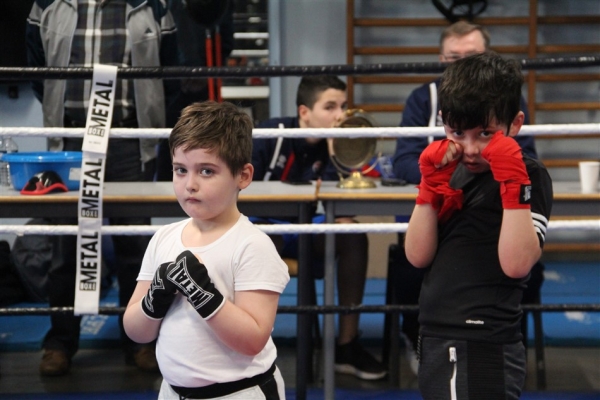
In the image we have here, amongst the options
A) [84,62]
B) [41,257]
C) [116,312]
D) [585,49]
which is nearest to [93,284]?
[116,312]

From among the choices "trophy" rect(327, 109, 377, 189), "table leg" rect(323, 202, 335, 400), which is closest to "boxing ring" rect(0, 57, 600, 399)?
"table leg" rect(323, 202, 335, 400)

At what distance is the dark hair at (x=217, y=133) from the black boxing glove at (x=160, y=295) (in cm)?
20

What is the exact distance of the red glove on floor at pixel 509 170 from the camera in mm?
1237

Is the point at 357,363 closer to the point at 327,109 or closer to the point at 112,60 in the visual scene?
the point at 327,109

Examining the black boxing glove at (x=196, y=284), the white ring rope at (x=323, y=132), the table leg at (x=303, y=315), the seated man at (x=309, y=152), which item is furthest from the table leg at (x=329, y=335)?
the black boxing glove at (x=196, y=284)

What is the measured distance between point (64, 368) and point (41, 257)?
3.44 ft

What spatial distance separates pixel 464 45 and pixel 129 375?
1.68 m

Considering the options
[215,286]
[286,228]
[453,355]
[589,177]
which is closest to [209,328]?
[215,286]

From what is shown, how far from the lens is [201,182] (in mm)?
1257

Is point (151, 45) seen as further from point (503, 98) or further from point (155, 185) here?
point (503, 98)

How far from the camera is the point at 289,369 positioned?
9.26ft

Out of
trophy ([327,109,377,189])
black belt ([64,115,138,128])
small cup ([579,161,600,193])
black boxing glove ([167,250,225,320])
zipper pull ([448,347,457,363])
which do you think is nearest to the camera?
black boxing glove ([167,250,225,320])

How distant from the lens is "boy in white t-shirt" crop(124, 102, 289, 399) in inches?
48.8

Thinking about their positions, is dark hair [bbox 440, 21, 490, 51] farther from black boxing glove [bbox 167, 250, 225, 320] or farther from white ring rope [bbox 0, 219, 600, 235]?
black boxing glove [bbox 167, 250, 225, 320]
